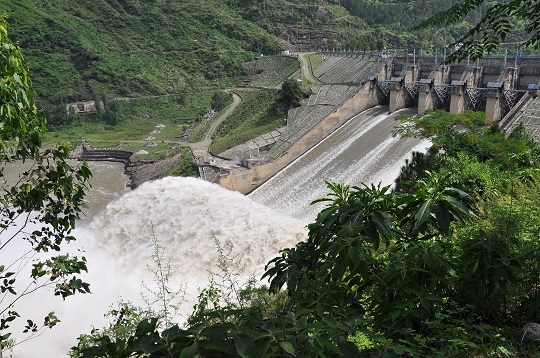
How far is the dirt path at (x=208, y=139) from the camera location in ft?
123

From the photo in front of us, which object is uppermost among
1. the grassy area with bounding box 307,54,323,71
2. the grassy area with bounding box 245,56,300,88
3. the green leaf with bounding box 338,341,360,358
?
the green leaf with bounding box 338,341,360,358

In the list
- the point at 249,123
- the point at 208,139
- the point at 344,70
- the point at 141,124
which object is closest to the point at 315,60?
the point at 344,70

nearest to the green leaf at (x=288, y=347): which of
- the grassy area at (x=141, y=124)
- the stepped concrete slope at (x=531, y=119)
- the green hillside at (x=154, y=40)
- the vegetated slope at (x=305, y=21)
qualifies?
the stepped concrete slope at (x=531, y=119)

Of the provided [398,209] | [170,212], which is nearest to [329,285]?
[398,209]

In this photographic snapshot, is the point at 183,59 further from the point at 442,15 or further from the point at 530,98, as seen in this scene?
the point at 442,15

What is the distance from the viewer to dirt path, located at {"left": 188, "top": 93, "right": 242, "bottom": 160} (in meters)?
37.4

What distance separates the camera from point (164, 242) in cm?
2178

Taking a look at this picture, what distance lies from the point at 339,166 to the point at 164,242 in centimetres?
1051

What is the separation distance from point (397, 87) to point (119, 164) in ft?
82.1

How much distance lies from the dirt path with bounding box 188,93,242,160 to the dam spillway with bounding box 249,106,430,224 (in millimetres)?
6940

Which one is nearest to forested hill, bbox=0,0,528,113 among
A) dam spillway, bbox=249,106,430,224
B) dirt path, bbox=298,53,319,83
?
dirt path, bbox=298,53,319,83

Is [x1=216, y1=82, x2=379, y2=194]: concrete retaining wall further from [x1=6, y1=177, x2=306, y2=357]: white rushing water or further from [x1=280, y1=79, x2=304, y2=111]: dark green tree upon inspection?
[x1=280, y1=79, x2=304, y2=111]: dark green tree

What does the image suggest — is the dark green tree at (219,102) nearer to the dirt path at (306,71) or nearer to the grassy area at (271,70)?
the grassy area at (271,70)

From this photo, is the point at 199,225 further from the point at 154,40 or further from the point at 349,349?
the point at 154,40
